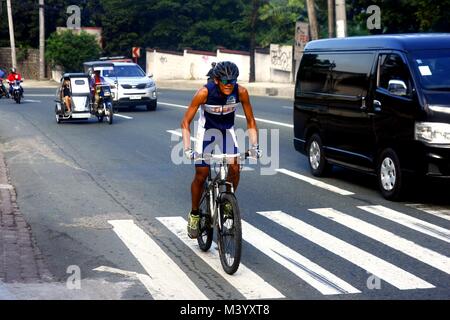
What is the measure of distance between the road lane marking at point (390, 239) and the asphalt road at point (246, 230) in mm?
11

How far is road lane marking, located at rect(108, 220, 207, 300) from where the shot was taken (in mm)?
7871

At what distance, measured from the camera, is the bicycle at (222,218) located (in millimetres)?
8398

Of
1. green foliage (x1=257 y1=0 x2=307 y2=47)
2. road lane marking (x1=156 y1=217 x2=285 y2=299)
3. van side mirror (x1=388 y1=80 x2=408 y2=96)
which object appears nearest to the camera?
road lane marking (x1=156 y1=217 x2=285 y2=299)

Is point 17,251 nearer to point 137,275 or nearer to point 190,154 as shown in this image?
point 137,275

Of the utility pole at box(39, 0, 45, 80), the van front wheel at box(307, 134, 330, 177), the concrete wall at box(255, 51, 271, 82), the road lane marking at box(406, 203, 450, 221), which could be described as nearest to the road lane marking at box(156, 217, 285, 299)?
the road lane marking at box(406, 203, 450, 221)

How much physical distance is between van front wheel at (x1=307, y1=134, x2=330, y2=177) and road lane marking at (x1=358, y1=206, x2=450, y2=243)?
9.14ft

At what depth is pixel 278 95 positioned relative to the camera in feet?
152

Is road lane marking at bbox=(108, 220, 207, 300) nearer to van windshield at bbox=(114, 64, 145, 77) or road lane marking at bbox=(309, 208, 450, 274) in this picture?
road lane marking at bbox=(309, 208, 450, 274)

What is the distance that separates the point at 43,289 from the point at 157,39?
6573cm

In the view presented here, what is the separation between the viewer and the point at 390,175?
12547mm

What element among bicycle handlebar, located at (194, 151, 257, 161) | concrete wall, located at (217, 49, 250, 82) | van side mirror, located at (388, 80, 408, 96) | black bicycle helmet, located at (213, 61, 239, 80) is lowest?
bicycle handlebar, located at (194, 151, 257, 161)
